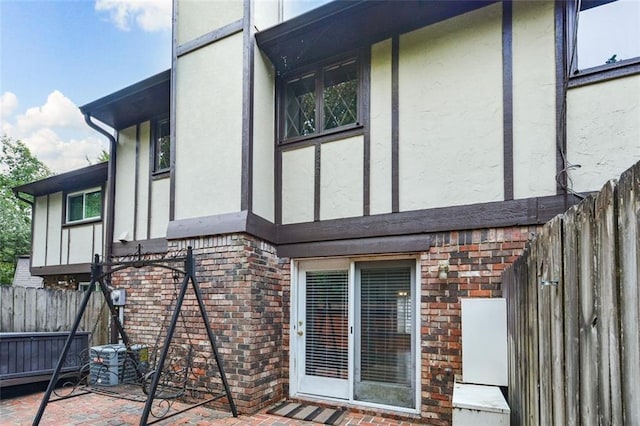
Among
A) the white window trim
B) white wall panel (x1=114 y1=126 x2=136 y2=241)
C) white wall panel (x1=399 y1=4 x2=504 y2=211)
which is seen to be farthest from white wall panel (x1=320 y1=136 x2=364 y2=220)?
the white window trim

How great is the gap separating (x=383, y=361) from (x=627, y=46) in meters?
4.41

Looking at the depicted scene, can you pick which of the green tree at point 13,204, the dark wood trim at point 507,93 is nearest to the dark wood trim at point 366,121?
the dark wood trim at point 507,93

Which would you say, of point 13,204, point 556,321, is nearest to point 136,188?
point 556,321

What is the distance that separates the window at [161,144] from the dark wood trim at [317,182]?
300cm

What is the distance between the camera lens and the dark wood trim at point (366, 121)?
4941 mm

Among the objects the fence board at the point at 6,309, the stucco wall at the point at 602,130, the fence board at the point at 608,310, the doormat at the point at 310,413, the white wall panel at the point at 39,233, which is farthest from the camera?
the white wall panel at the point at 39,233

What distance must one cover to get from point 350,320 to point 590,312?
3885 millimetres

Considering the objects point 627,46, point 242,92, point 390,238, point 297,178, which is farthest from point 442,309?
point 242,92

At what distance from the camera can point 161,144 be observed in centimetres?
684

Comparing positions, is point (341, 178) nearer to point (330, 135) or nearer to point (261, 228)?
point (330, 135)

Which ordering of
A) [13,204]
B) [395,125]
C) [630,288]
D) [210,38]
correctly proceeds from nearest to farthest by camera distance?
1. [630,288]
2. [395,125]
3. [210,38]
4. [13,204]

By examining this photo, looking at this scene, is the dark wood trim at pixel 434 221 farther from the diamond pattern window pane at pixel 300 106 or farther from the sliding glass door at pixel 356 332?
the diamond pattern window pane at pixel 300 106

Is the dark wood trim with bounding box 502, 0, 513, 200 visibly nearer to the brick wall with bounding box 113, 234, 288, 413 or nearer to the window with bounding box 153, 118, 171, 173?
the brick wall with bounding box 113, 234, 288, 413

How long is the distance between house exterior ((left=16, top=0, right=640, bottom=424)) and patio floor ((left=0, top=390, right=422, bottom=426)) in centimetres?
22
